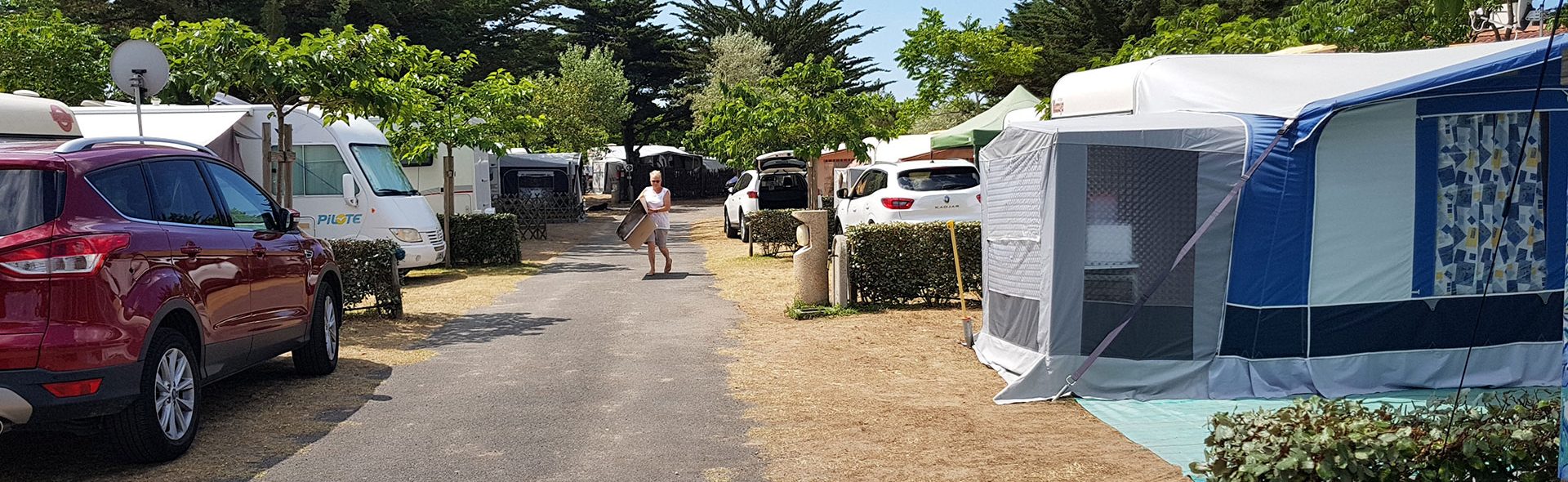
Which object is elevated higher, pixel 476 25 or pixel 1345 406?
pixel 476 25

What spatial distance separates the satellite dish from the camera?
30.5 ft

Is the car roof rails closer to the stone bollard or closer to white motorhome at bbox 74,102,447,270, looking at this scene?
the stone bollard

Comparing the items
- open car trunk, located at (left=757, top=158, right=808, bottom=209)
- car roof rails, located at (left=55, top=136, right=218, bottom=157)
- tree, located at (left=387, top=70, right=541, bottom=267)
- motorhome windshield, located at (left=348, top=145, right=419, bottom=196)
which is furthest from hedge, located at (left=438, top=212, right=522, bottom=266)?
car roof rails, located at (left=55, top=136, right=218, bottom=157)

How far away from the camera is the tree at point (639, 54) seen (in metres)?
50.7

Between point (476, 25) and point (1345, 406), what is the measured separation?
115ft

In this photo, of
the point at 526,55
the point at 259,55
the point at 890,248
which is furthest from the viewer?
the point at 526,55

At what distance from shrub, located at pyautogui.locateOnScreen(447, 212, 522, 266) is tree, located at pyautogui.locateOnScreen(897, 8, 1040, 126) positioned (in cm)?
1677

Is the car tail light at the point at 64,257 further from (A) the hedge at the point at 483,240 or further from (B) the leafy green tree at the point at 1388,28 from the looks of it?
(B) the leafy green tree at the point at 1388,28

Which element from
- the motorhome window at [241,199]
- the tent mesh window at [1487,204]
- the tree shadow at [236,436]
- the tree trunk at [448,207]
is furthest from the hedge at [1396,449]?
the tree trunk at [448,207]

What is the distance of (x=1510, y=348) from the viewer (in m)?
7.38

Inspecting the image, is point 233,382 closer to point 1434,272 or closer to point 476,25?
point 1434,272

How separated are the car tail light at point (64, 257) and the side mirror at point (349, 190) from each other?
33.0 feet

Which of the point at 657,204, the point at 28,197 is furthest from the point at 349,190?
the point at 28,197

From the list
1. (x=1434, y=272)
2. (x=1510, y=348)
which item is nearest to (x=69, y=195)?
(x=1434, y=272)
